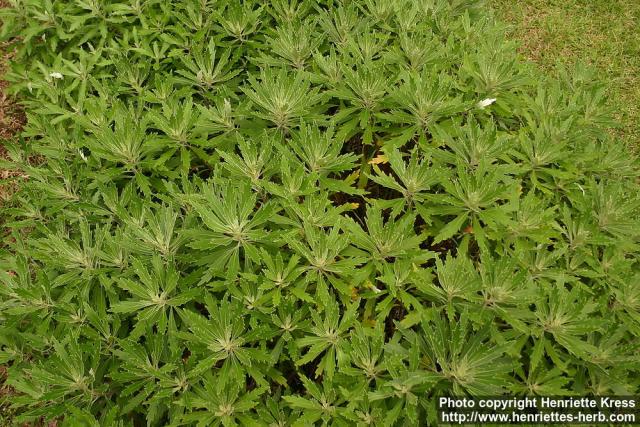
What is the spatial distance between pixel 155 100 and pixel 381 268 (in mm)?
1783

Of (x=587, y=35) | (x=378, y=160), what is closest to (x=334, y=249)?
(x=378, y=160)

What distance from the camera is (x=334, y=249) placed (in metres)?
2.23

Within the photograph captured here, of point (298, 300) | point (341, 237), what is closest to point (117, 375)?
point (298, 300)

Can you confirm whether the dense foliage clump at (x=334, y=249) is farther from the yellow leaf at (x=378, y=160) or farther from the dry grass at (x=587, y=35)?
the dry grass at (x=587, y=35)

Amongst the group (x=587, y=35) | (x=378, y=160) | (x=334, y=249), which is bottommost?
(x=334, y=249)

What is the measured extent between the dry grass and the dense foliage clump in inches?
110

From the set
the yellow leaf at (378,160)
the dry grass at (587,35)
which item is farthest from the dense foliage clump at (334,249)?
the dry grass at (587,35)

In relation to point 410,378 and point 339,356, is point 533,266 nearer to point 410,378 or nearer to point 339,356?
point 410,378

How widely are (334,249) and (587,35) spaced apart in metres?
5.35

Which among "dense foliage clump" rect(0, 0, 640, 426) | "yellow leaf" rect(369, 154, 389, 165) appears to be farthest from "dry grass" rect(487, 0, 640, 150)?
"yellow leaf" rect(369, 154, 389, 165)

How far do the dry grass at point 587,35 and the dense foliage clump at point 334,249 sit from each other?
2805 mm

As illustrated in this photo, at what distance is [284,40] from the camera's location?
3047mm

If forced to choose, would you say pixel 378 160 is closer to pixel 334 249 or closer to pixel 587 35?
pixel 334 249

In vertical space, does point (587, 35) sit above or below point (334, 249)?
above
